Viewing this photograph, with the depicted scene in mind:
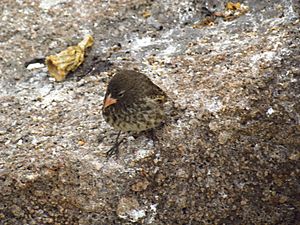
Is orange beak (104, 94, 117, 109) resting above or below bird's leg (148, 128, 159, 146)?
above

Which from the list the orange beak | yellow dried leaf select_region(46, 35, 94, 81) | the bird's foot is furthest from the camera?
yellow dried leaf select_region(46, 35, 94, 81)

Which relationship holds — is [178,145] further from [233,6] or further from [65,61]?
[233,6]

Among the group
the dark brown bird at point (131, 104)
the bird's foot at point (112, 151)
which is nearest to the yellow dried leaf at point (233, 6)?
the dark brown bird at point (131, 104)

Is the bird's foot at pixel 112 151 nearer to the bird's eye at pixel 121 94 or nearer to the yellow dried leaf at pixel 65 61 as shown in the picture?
the bird's eye at pixel 121 94

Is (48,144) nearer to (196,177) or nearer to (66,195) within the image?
(66,195)

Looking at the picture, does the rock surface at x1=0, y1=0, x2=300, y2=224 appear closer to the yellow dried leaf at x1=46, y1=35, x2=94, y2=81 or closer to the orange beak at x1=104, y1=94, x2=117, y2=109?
the yellow dried leaf at x1=46, y1=35, x2=94, y2=81

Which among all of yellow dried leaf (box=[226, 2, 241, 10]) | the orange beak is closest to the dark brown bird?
the orange beak
